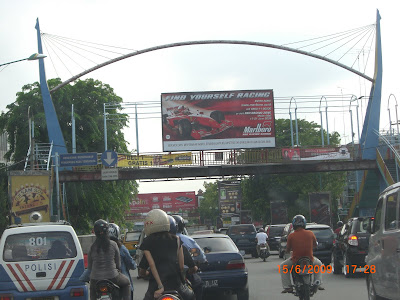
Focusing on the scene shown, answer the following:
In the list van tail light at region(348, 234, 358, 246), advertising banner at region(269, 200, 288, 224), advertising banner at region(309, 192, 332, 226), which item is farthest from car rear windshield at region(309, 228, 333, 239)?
advertising banner at region(269, 200, 288, 224)

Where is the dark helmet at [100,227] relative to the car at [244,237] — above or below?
above

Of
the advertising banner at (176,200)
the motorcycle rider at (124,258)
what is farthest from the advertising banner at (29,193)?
the advertising banner at (176,200)

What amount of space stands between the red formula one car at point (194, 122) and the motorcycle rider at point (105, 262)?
30.7 metres

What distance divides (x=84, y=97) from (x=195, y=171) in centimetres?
1413

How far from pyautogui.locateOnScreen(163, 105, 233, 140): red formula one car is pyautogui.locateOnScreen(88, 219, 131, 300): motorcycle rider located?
3071 centimetres

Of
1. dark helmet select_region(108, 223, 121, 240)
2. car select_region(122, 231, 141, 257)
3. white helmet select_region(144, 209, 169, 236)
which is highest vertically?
white helmet select_region(144, 209, 169, 236)

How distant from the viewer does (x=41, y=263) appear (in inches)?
429

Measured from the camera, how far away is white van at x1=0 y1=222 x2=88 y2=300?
10.7 metres

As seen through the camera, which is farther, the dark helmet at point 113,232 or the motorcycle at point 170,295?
the dark helmet at point 113,232

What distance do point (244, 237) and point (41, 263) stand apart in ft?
85.9

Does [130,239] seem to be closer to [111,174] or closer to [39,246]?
[111,174]

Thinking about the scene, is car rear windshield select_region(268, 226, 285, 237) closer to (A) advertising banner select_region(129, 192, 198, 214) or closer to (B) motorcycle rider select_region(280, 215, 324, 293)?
(B) motorcycle rider select_region(280, 215, 324, 293)

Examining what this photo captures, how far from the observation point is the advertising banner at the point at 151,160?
39.8 meters

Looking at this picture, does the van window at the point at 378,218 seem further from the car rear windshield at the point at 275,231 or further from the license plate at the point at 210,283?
the car rear windshield at the point at 275,231
